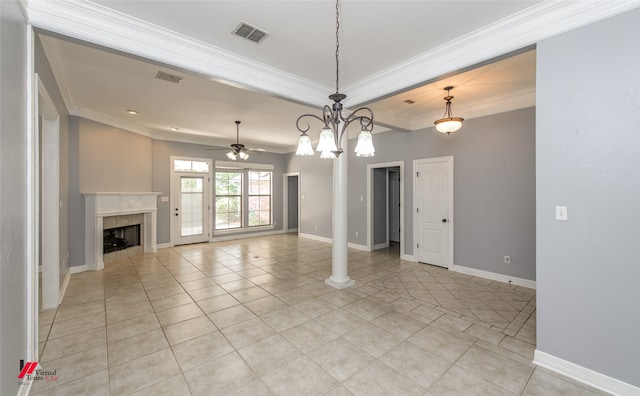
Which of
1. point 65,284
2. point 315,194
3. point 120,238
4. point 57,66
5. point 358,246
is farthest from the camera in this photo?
point 315,194

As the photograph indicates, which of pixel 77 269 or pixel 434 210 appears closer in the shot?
pixel 77 269

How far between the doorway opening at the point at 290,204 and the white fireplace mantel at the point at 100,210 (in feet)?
13.6

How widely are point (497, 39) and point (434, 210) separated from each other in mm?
3372

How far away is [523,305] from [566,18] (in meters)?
3.18

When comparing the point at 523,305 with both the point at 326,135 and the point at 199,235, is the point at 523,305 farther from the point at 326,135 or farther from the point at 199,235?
the point at 199,235

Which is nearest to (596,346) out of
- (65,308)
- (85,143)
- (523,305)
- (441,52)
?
(523,305)

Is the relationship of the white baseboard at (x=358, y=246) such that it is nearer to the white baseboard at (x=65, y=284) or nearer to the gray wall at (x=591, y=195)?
the gray wall at (x=591, y=195)

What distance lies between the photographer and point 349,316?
10.0 feet

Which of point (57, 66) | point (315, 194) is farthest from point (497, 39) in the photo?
point (315, 194)

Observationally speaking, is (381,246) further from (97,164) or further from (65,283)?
(97,164)

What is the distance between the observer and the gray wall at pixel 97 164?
4.70 m

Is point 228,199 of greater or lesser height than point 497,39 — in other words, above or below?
below

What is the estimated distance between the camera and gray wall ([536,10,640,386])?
6.05ft

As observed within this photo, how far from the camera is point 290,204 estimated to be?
31.3 ft
